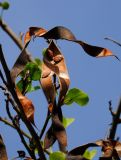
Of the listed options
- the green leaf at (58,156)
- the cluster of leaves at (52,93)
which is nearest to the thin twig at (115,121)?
the cluster of leaves at (52,93)

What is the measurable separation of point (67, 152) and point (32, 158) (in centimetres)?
10

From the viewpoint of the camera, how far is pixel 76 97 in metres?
1.60

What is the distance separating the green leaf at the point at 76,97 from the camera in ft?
5.12

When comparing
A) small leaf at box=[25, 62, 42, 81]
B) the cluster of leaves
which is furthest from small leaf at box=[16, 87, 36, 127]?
small leaf at box=[25, 62, 42, 81]

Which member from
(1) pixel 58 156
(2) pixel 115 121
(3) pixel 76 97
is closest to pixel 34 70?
(3) pixel 76 97

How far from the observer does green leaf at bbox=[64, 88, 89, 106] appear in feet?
5.12

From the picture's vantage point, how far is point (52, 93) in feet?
4.32

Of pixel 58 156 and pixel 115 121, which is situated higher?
pixel 115 121

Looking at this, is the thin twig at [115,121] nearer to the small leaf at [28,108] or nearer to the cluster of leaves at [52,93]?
the cluster of leaves at [52,93]

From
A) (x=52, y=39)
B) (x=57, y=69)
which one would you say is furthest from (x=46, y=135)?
(x=52, y=39)

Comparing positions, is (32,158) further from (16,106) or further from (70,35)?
(70,35)

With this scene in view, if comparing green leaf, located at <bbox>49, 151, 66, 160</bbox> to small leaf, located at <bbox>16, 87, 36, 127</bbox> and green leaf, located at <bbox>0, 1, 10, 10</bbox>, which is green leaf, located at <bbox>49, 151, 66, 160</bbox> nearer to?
small leaf, located at <bbox>16, 87, 36, 127</bbox>

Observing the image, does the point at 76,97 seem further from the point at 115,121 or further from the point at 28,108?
the point at 115,121

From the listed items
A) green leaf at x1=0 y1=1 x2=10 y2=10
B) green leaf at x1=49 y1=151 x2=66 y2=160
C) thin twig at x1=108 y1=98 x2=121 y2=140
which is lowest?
green leaf at x1=49 y1=151 x2=66 y2=160
